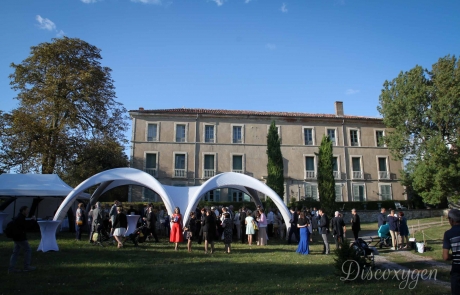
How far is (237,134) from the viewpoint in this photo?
3266cm

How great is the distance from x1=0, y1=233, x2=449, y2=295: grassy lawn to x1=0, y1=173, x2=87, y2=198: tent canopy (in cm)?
587

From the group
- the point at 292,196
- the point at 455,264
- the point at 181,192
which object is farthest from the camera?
the point at 292,196

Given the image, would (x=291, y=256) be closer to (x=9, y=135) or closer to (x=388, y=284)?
(x=388, y=284)

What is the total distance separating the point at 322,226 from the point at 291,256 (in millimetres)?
1569

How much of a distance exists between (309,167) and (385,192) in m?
7.95

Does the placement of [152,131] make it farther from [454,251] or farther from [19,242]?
[454,251]

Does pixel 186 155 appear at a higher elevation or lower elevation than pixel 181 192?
higher

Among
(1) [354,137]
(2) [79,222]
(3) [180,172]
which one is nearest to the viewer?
(2) [79,222]

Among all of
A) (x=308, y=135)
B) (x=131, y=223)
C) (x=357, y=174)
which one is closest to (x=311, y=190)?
(x=357, y=174)

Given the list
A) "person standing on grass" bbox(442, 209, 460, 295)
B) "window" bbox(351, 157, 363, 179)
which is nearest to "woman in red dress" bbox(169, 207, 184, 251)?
"person standing on grass" bbox(442, 209, 460, 295)

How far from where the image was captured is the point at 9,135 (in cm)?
2298

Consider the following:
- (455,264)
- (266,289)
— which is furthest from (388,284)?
(455,264)

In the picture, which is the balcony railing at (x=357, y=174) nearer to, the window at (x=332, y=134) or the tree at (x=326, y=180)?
the window at (x=332, y=134)

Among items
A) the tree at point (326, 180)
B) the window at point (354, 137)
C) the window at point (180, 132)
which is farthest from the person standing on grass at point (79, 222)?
the window at point (354, 137)
